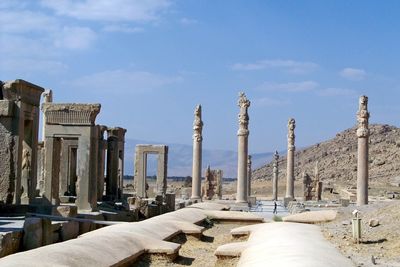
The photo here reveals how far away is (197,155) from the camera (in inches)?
1346

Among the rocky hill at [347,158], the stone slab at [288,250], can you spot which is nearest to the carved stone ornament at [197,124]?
the stone slab at [288,250]

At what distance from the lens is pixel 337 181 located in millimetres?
76062

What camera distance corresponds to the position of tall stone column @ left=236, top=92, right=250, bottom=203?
32.1 metres

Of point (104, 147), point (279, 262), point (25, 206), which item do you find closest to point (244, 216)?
point (25, 206)

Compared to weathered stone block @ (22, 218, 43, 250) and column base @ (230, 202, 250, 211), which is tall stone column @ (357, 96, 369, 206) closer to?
column base @ (230, 202, 250, 211)

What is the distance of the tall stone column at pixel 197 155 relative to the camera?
1342 inches

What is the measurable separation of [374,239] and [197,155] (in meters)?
21.6

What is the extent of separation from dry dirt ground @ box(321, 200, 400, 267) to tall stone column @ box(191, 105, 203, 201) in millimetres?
17289

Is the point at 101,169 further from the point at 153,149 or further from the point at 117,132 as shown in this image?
the point at 153,149

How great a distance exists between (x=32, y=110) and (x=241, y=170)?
1413 centimetres

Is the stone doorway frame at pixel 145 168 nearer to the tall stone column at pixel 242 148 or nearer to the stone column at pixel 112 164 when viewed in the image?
the stone column at pixel 112 164

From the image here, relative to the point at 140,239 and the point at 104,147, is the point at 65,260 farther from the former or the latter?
the point at 104,147

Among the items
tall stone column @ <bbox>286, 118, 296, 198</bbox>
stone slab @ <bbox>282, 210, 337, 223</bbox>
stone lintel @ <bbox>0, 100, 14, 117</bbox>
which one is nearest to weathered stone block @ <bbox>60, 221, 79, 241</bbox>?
stone lintel @ <bbox>0, 100, 14, 117</bbox>

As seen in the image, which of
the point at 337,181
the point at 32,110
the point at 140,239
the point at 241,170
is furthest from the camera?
the point at 337,181
